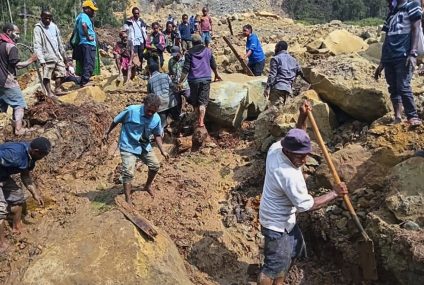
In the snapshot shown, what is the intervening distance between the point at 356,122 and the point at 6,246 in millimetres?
4568

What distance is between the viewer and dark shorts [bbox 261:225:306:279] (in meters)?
3.96

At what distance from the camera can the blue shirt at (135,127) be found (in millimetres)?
5531

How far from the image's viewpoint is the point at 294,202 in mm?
3729

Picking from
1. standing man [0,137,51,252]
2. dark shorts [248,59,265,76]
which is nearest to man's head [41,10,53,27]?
standing man [0,137,51,252]

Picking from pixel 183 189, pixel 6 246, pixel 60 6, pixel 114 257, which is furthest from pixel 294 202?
pixel 60 6

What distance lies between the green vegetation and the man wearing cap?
35.9 meters

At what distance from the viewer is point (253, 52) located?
959cm

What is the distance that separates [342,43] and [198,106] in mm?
4975

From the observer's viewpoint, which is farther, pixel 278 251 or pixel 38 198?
pixel 38 198

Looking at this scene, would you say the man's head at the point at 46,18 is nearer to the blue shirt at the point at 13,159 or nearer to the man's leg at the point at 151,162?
the blue shirt at the point at 13,159

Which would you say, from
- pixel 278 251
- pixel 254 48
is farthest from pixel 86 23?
pixel 278 251

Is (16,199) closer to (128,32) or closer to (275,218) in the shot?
(275,218)

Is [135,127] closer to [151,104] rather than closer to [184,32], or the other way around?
[151,104]

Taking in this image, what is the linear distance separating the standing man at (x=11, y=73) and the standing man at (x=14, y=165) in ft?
5.69
